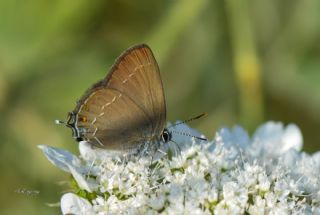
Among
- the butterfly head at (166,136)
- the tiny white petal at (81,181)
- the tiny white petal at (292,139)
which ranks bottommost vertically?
the tiny white petal at (81,181)

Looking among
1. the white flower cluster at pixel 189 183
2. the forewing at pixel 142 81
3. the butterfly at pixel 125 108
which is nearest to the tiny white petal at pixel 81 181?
the white flower cluster at pixel 189 183

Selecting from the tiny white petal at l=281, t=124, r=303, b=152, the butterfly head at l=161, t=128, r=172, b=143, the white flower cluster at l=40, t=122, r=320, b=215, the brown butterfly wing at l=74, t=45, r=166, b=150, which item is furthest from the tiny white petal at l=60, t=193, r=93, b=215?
the tiny white petal at l=281, t=124, r=303, b=152

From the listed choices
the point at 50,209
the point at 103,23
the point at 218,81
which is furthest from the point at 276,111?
the point at 50,209

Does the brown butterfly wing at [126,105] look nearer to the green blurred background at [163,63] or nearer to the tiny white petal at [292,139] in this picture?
the tiny white petal at [292,139]

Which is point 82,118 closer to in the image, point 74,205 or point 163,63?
point 74,205

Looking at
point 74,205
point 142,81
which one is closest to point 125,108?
point 142,81

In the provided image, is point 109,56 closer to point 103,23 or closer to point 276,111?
point 103,23
